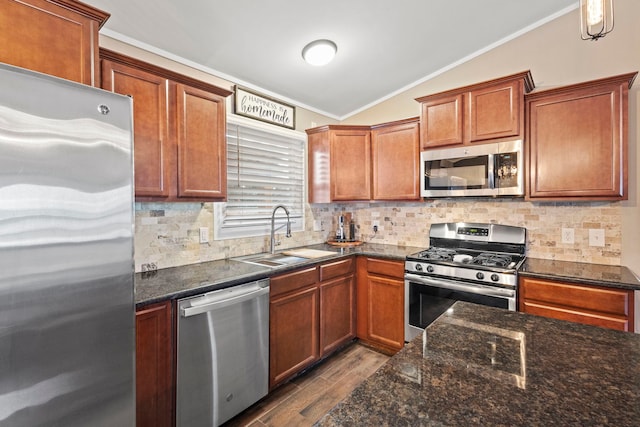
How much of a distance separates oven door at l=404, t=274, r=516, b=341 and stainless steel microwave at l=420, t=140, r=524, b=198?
0.76 metres

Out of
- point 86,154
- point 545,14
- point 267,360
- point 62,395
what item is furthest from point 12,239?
point 545,14

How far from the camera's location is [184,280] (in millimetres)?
1898

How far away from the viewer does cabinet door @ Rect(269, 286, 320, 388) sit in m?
2.24

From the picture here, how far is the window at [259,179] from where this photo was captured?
273 cm

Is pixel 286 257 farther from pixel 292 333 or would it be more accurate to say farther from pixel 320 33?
pixel 320 33

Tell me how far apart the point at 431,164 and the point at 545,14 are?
147 centimetres

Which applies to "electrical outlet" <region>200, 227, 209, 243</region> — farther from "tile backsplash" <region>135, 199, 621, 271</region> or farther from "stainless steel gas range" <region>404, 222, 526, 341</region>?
"stainless steel gas range" <region>404, 222, 526, 341</region>

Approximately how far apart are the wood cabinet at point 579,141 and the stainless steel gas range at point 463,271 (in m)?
0.53

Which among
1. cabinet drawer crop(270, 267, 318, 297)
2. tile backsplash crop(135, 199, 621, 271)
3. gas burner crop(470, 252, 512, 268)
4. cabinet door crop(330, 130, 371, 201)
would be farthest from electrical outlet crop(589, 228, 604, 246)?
cabinet drawer crop(270, 267, 318, 297)

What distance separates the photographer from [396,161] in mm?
3172

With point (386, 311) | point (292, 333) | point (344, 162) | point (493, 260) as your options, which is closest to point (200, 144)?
point (292, 333)

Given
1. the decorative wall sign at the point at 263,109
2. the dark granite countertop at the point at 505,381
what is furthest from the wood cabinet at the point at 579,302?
the decorative wall sign at the point at 263,109

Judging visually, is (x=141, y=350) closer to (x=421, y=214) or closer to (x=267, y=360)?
(x=267, y=360)

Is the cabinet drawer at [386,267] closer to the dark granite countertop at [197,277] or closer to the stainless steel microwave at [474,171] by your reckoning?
the dark granite countertop at [197,277]
